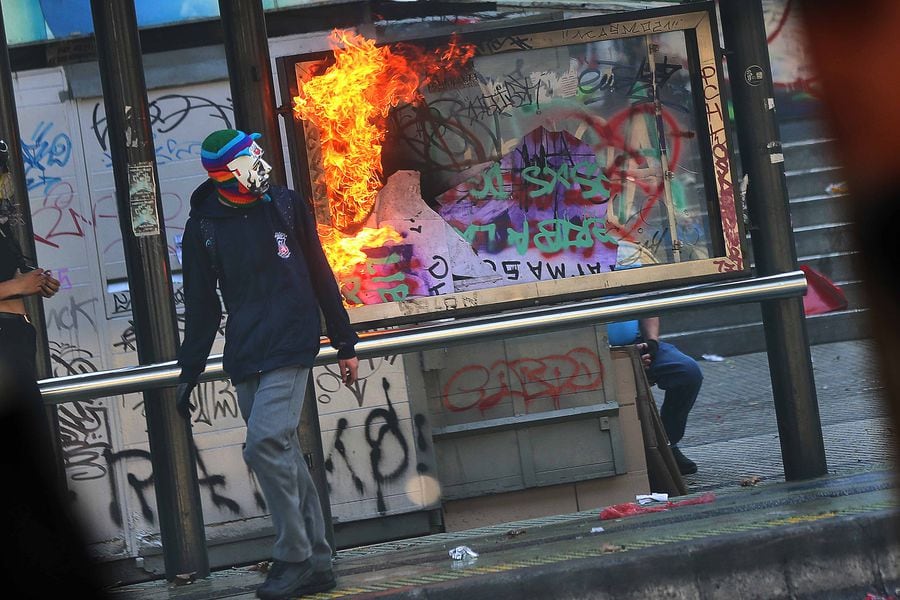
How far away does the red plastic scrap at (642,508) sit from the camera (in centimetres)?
551

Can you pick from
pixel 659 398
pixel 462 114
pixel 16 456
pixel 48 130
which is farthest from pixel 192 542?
pixel 659 398

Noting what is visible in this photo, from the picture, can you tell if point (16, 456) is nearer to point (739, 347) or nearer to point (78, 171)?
point (78, 171)

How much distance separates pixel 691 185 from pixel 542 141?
740 mm

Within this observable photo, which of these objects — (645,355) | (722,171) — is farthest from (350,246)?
(645,355)

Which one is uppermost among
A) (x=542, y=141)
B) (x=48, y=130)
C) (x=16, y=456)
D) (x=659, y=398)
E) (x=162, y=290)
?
(x=48, y=130)

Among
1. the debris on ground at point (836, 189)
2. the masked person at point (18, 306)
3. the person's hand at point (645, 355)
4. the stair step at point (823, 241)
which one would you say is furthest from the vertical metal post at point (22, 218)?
the debris on ground at point (836, 189)

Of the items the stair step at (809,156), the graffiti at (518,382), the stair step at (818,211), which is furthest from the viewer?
the stair step at (809,156)

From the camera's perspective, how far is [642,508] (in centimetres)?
560

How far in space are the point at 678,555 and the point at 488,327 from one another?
1.25 metres

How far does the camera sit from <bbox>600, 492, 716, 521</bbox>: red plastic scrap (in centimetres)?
551

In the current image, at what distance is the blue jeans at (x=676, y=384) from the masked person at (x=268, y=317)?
319 cm

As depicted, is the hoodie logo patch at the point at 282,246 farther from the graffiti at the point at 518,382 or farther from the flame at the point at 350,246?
the graffiti at the point at 518,382

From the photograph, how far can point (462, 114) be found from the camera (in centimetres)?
588

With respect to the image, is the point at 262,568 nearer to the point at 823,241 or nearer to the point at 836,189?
the point at 823,241
